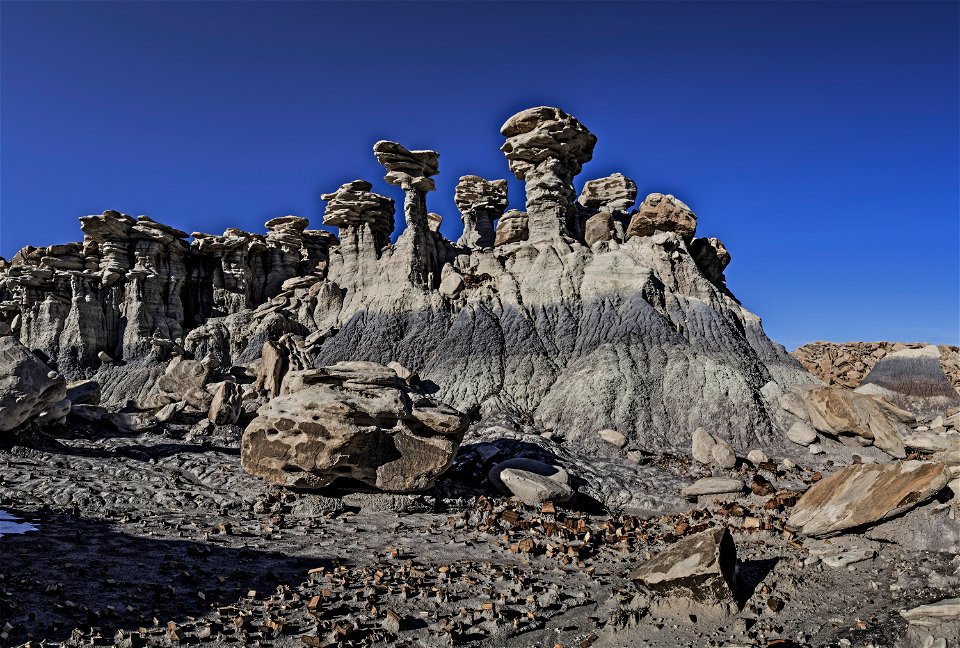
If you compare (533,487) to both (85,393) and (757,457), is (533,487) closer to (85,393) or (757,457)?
(757,457)

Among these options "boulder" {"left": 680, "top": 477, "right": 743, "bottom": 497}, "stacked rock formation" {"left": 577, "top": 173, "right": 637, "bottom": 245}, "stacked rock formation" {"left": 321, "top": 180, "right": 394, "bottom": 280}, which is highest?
"stacked rock formation" {"left": 577, "top": 173, "right": 637, "bottom": 245}

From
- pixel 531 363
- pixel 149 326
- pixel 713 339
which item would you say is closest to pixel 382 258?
pixel 531 363

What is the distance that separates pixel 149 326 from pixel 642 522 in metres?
31.8

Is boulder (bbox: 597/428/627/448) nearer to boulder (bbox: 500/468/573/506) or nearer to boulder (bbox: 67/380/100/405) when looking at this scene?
boulder (bbox: 500/468/573/506)

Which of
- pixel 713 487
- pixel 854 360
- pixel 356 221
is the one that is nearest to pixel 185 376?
pixel 356 221

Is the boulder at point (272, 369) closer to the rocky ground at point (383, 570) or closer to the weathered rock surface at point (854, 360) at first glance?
the rocky ground at point (383, 570)

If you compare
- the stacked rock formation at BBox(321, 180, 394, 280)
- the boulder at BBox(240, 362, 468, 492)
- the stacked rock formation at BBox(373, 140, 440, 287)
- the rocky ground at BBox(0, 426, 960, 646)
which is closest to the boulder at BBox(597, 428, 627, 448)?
the rocky ground at BBox(0, 426, 960, 646)

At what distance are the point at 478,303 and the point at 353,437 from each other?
15.0 m

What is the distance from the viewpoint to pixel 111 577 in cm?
749

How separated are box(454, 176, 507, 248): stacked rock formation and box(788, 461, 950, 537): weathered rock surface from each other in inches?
1202

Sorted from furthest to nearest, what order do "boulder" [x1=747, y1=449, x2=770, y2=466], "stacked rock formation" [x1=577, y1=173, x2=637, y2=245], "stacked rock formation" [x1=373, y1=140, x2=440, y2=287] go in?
"stacked rock formation" [x1=577, y1=173, x2=637, y2=245] < "stacked rock formation" [x1=373, y1=140, x2=440, y2=287] < "boulder" [x1=747, y1=449, x2=770, y2=466]

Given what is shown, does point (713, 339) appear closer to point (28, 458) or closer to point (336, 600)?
point (336, 600)

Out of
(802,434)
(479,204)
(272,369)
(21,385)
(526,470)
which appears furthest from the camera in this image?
(479,204)

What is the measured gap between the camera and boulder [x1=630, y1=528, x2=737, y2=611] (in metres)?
7.50
